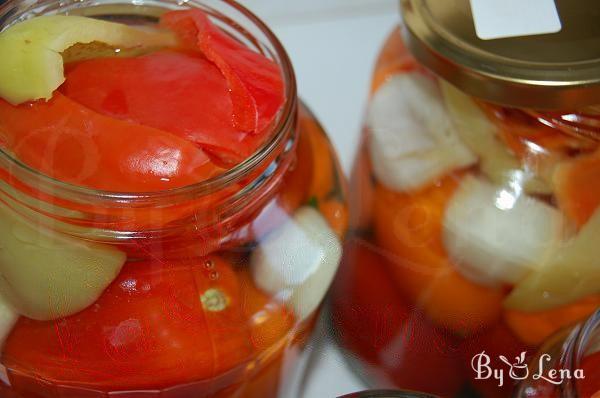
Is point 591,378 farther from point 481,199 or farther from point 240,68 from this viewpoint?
point 240,68

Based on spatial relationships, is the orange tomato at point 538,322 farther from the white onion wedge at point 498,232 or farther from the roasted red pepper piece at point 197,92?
the roasted red pepper piece at point 197,92

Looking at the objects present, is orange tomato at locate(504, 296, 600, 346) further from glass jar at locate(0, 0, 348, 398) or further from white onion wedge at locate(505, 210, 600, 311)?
glass jar at locate(0, 0, 348, 398)

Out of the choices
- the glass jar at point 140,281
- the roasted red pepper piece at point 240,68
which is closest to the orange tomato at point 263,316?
the glass jar at point 140,281

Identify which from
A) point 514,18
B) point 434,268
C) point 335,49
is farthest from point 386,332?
point 335,49

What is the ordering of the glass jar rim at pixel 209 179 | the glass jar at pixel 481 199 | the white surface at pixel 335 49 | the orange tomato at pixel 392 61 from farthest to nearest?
Result: the white surface at pixel 335 49 → the orange tomato at pixel 392 61 → the glass jar at pixel 481 199 → the glass jar rim at pixel 209 179

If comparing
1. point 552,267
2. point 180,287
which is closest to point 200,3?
point 180,287

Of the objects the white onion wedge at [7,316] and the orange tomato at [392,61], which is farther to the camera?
the orange tomato at [392,61]

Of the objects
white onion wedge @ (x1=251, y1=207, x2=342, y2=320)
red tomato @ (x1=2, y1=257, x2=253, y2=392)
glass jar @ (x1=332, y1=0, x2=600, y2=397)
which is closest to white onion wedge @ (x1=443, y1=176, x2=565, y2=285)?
glass jar @ (x1=332, y1=0, x2=600, y2=397)
